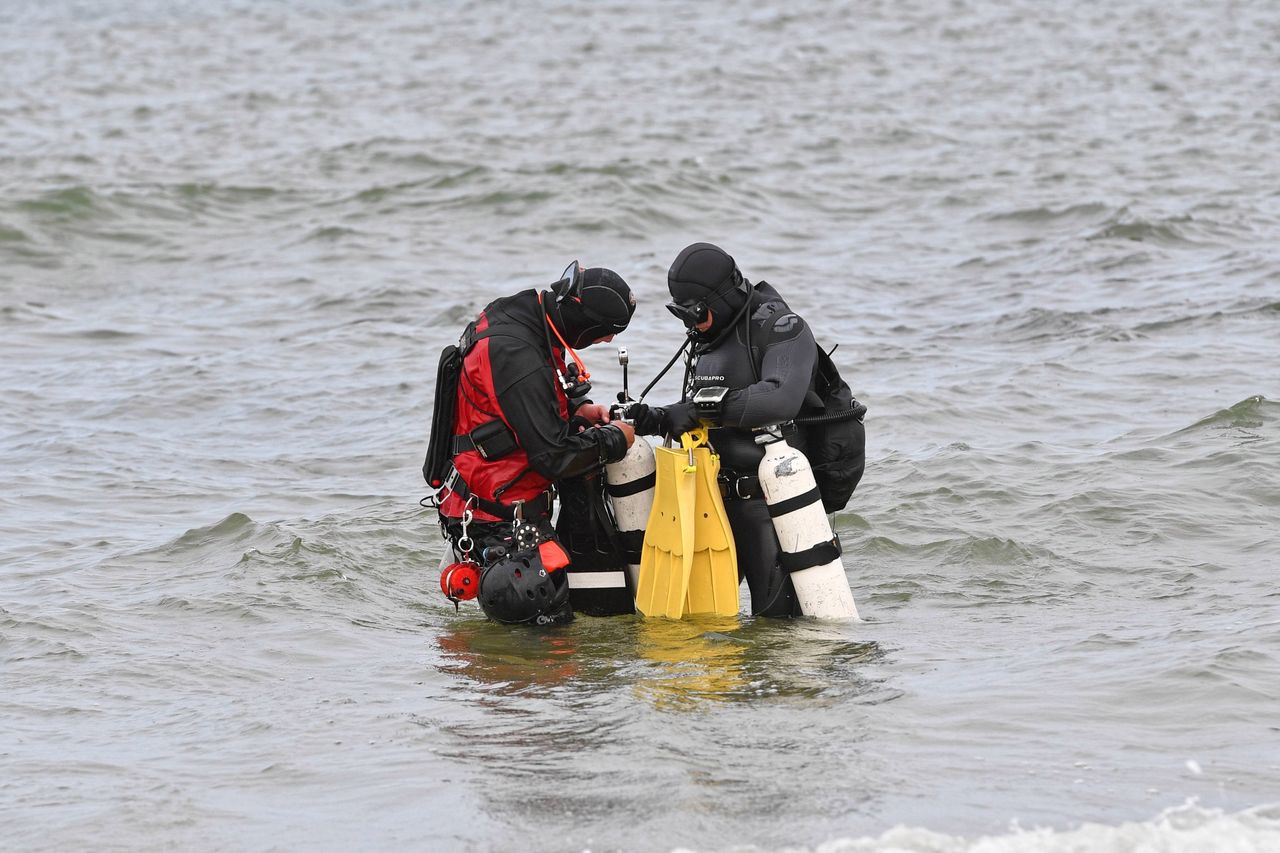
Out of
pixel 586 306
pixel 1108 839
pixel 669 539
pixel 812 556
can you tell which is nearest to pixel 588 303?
pixel 586 306

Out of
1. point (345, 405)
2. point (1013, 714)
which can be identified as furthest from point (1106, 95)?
point (1013, 714)

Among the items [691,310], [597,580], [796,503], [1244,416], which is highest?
[691,310]

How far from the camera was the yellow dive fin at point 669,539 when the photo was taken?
673 centimetres

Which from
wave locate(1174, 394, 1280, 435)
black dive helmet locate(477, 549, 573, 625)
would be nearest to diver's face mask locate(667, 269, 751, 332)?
black dive helmet locate(477, 549, 573, 625)

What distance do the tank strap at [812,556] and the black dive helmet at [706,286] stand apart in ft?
3.43

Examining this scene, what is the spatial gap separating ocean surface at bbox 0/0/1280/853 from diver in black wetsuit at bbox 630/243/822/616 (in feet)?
1.15

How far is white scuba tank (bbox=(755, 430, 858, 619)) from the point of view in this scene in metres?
6.73

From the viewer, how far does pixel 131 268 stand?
16.8 m

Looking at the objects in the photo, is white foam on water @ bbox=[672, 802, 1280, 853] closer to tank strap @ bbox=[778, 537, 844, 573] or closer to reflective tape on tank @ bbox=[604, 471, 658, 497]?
tank strap @ bbox=[778, 537, 844, 573]

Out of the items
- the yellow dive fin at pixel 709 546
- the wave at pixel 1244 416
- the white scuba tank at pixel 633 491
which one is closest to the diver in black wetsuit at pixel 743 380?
the yellow dive fin at pixel 709 546

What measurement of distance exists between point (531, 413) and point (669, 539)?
83cm

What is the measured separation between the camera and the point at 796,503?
6.75 m

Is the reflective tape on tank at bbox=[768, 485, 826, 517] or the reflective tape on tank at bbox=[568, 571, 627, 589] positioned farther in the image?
the reflective tape on tank at bbox=[568, 571, 627, 589]

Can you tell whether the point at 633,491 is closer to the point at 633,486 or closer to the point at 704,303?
the point at 633,486
